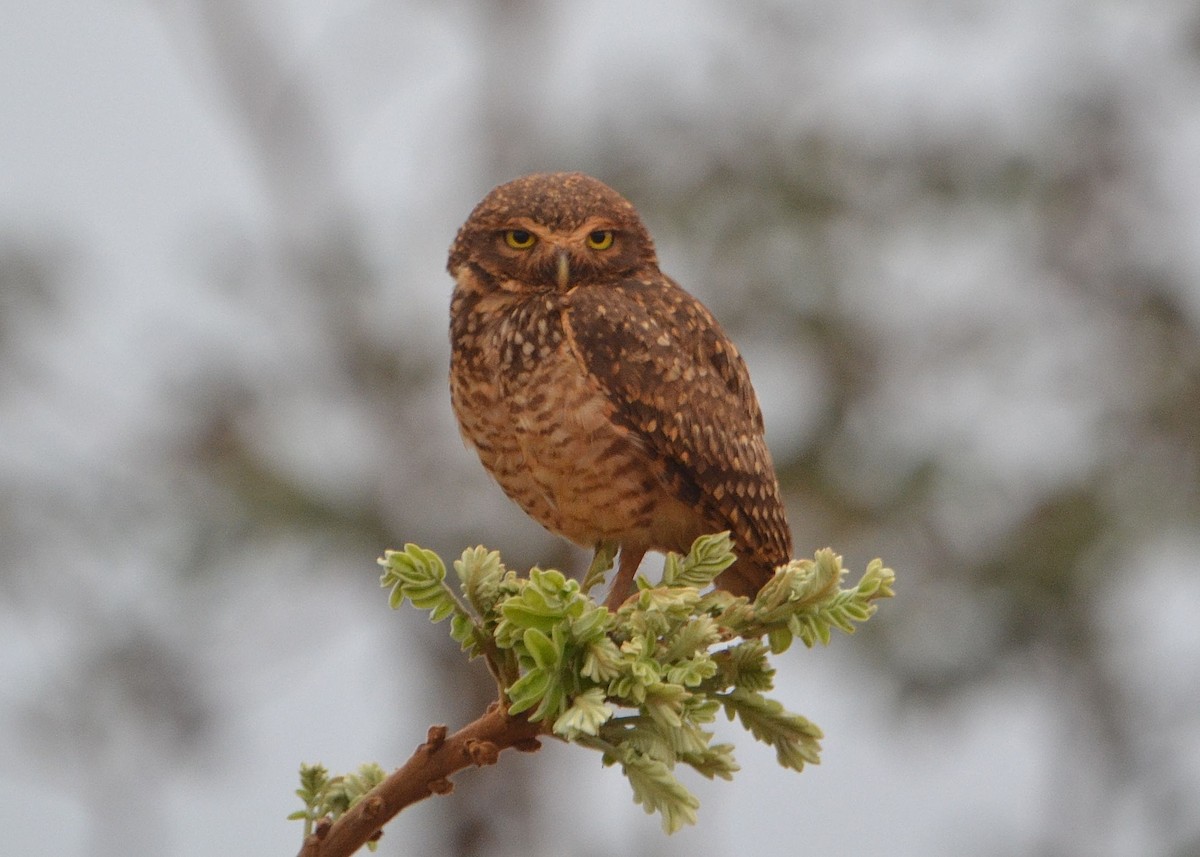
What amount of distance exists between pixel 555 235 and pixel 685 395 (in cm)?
35

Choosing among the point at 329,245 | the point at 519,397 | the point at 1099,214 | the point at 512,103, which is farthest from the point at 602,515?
the point at 512,103

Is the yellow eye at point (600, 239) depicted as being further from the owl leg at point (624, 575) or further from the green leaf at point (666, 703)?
the green leaf at point (666, 703)

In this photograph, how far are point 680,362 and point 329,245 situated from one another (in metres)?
7.81

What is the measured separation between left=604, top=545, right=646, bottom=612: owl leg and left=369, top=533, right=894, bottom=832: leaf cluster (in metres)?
0.80

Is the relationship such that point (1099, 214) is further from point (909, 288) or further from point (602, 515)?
point (602, 515)

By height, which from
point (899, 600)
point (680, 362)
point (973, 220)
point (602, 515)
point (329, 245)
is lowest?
point (602, 515)

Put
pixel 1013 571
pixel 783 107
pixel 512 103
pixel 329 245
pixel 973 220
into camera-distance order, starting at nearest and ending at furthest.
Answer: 1. pixel 1013 571
2. pixel 973 220
3. pixel 783 107
4. pixel 329 245
5. pixel 512 103

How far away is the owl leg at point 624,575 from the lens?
9.36 ft

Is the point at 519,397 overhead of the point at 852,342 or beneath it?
beneath

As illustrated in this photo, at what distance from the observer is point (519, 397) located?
2.73m

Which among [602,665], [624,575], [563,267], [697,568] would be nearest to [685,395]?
[563,267]

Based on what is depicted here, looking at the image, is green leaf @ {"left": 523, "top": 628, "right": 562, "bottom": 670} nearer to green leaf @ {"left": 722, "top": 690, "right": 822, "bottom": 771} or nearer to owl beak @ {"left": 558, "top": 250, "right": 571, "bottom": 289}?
green leaf @ {"left": 722, "top": 690, "right": 822, "bottom": 771}

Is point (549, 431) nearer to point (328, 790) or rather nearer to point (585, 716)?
point (328, 790)

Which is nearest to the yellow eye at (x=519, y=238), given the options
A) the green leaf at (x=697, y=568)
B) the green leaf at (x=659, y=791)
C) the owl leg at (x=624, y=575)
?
the owl leg at (x=624, y=575)
